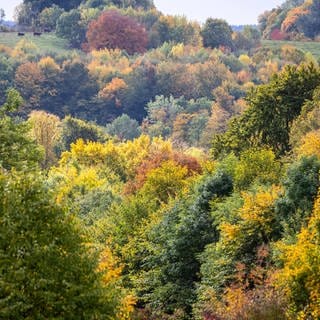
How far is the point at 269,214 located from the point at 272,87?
27376 millimetres

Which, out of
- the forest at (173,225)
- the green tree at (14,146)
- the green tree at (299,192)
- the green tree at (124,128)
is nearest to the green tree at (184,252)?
the forest at (173,225)

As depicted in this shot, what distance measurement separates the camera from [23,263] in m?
24.6

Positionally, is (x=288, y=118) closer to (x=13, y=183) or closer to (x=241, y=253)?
(x=241, y=253)

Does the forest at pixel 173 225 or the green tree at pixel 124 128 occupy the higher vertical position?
the forest at pixel 173 225

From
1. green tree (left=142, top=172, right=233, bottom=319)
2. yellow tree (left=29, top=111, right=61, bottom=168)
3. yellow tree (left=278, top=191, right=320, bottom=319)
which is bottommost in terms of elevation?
yellow tree (left=29, top=111, right=61, bottom=168)

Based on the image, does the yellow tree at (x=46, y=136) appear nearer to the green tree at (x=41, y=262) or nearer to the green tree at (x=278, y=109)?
the green tree at (x=278, y=109)

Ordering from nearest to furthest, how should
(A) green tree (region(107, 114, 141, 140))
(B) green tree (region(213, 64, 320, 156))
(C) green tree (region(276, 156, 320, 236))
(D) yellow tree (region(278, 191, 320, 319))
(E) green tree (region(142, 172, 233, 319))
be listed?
(D) yellow tree (region(278, 191, 320, 319)) < (C) green tree (region(276, 156, 320, 236)) < (E) green tree (region(142, 172, 233, 319)) < (B) green tree (region(213, 64, 320, 156)) < (A) green tree (region(107, 114, 141, 140))

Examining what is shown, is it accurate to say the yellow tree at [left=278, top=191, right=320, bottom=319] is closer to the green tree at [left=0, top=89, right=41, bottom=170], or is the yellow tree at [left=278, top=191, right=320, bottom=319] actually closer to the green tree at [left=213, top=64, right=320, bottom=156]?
the green tree at [left=0, top=89, right=41, bottom=170]

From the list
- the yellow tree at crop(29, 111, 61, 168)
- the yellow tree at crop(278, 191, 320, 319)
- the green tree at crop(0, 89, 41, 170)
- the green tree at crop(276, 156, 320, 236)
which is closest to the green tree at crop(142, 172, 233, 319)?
the green tree at crop(276, 156, 320, 236)

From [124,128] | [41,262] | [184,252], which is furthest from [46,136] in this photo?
[41,262]

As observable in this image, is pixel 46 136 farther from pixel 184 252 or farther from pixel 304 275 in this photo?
pixel 304 275

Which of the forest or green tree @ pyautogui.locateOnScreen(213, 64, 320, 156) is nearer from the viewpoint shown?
the forest

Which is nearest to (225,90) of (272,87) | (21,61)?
(21,61)

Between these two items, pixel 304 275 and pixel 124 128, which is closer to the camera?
pixel 304 275
